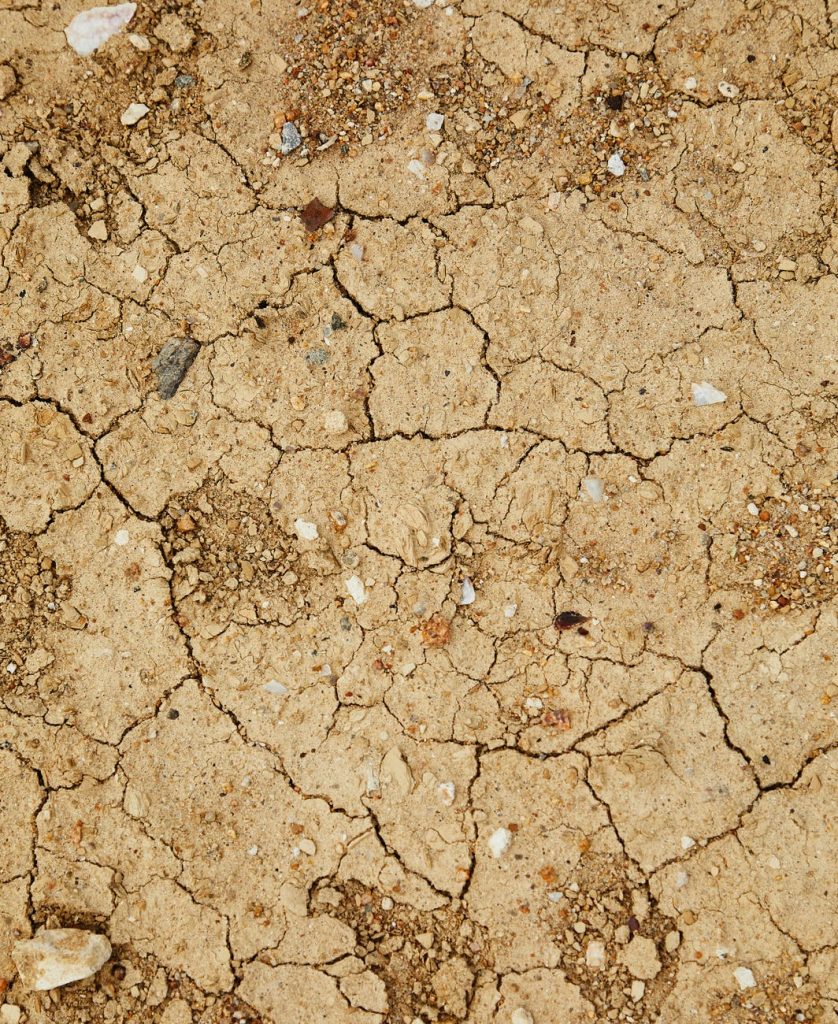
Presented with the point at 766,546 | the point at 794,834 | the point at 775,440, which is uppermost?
the point at 775,440

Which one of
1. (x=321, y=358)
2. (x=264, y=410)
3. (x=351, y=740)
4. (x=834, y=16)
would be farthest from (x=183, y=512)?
(x=834, y=16)

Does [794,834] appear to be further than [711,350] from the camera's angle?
No

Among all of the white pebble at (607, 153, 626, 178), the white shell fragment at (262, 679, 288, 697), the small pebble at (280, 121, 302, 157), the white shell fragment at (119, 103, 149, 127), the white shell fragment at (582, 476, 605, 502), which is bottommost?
the white shell fragment at (262, 679, 288, 697)

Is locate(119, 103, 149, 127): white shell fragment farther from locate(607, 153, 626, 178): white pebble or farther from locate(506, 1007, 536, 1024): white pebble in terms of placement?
locate(506, 1007, 536, 1024): white pebble

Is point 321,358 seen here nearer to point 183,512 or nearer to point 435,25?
point 183,512

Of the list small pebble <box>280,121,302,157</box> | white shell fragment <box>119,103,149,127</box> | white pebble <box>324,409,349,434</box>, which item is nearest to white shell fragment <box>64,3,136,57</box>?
white shell fragment <box>119,103,149,127</box>

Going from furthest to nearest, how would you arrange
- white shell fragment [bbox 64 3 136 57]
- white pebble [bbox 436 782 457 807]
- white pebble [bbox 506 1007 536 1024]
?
1. white shell fragment [bbox 64 3 136 57]
2. white pebble [bbox 436 782 457 807]
3. white pebble [bbox 506 1007 536 1024]

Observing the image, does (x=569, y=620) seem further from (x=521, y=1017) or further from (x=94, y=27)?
(x=94, y=27)
